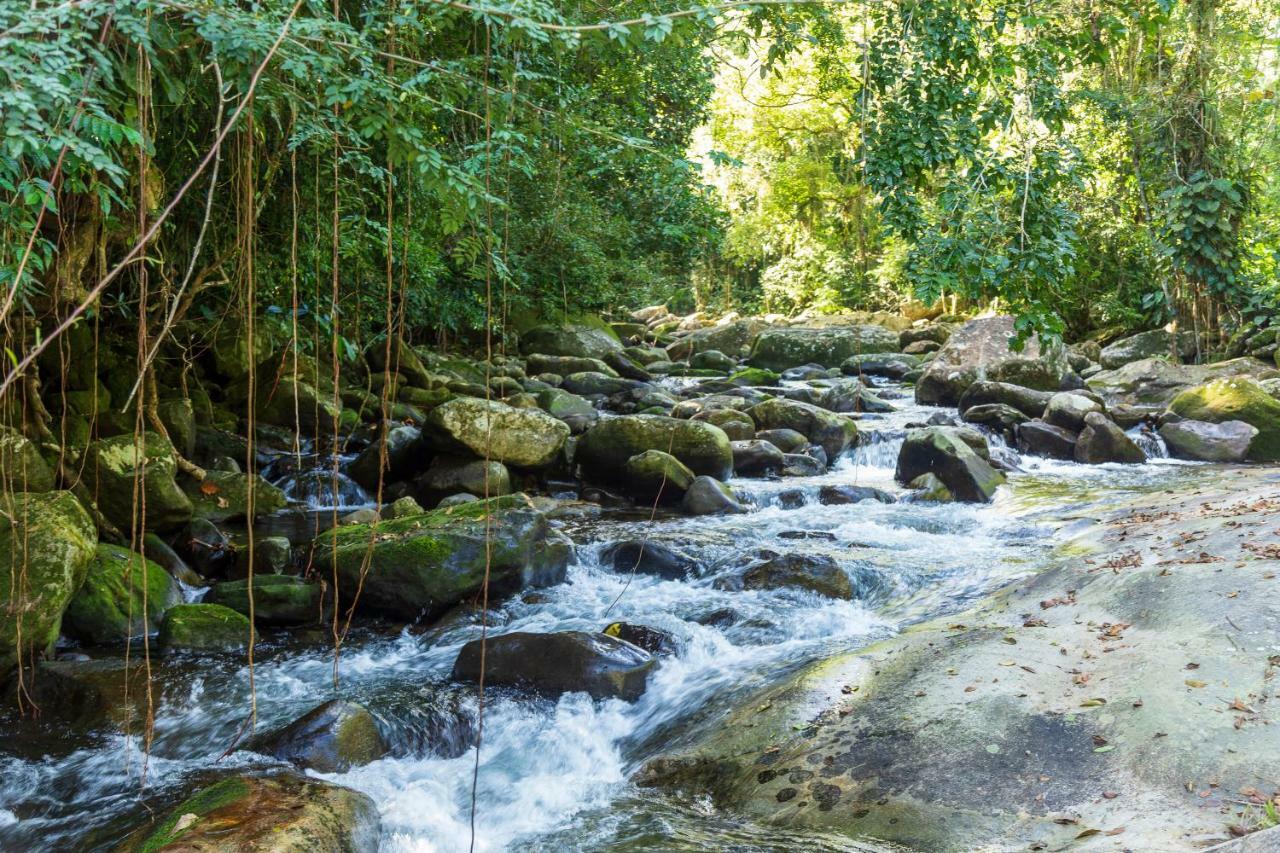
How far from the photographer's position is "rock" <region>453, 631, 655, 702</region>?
5.29 m

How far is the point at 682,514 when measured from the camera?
970cm

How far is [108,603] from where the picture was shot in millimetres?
6188

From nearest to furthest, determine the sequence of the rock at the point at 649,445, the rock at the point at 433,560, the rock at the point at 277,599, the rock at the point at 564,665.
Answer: the rock at the point at 564,665 < the rock at the point at 277,599 < the rock at the point at 433,560 < the rock at the point at 649,445

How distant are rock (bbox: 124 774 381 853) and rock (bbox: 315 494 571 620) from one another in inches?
106

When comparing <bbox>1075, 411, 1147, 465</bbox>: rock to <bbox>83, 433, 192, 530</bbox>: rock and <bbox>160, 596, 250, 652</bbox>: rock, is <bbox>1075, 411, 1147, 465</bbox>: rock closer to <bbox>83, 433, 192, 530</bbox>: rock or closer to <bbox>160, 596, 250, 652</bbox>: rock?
<bbox>160, 596, 250, 652</bbox>: rock

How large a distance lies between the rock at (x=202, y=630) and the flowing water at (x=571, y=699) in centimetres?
Answer: 19

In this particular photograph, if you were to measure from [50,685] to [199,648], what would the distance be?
3.15ft

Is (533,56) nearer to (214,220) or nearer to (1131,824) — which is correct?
(214,220)

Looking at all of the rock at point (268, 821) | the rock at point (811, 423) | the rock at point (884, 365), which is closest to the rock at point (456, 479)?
the rock at point (811, 423)

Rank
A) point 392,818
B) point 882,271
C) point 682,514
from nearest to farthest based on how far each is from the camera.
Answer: point 392,818 < point 682,514 < point 882,271

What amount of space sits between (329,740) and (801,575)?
352 cm

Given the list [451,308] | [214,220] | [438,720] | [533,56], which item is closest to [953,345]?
[451,308]

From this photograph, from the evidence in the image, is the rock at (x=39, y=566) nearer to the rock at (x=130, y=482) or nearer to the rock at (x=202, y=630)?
the rock at (x=202, y=630)

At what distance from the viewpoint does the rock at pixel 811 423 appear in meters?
12.3
